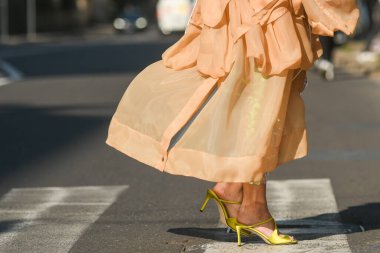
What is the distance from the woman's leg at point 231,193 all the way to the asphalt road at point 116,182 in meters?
0.17

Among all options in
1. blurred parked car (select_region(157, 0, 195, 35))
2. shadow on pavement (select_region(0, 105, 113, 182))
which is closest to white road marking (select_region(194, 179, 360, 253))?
shadow on pavement (select_region(0, 105, 113, 182))

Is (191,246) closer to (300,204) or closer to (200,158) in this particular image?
(200,158)

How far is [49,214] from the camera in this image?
7273 mm

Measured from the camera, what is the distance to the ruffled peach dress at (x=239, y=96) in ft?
18.7

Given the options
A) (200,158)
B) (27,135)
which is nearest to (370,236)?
(200,158)

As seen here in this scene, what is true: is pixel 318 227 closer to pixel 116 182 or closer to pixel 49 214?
pixel 49 214

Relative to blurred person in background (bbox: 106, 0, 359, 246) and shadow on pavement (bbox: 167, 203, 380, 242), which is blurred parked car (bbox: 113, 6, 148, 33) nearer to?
shadow on pavement (bbox: 167, 203, 380, 242)

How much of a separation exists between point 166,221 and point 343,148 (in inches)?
173

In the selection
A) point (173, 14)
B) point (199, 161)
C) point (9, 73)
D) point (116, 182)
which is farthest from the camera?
point (173, 14)

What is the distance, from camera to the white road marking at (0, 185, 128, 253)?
20.6 feet

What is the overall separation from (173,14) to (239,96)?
173ft

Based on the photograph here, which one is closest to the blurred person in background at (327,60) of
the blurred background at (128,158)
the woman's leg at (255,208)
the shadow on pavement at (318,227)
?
the blurred background at (128,158)

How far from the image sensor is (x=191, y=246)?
6.09m

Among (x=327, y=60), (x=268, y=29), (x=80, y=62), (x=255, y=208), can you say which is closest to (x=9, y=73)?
(x=80, y=62)
